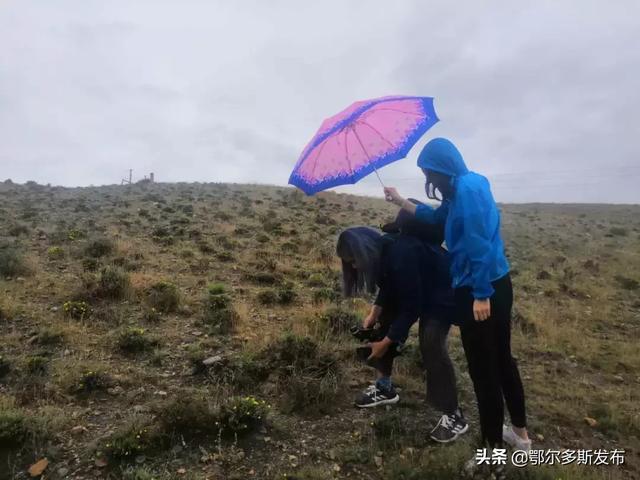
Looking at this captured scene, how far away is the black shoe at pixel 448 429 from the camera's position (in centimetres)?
349

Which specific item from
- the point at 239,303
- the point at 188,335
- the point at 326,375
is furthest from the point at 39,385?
the point at 239,303

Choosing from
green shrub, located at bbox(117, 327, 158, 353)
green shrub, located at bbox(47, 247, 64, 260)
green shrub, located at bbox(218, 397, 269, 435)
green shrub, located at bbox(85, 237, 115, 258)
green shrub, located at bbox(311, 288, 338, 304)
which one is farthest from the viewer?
green shrub, located at bbox(85, 237, 115, 258)

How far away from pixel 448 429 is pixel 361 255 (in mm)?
1472

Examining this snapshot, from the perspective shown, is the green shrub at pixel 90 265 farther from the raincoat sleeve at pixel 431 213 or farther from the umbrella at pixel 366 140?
the raincoat sleeve at pixel 431 213

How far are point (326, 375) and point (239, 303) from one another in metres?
2.75

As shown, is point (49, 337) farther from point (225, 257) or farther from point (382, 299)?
point (225, 257)

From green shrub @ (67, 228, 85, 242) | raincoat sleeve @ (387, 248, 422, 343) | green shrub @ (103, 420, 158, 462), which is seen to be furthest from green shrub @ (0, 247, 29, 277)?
raincoat sleeve @ (387, 248, 422, 343)

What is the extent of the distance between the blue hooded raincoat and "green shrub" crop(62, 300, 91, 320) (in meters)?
4.81

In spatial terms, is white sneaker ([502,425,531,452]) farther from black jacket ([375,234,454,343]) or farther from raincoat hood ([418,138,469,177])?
raincoat hood ([418,138,469,177])

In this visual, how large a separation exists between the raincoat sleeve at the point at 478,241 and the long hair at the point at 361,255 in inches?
31.6

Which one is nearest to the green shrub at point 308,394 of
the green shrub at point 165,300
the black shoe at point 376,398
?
the black shoe at point 376,398

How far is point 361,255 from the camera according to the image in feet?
11.2

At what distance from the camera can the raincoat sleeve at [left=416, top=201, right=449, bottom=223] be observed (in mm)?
3237

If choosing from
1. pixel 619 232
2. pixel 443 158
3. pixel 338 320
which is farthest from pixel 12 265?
pixel 619 232
